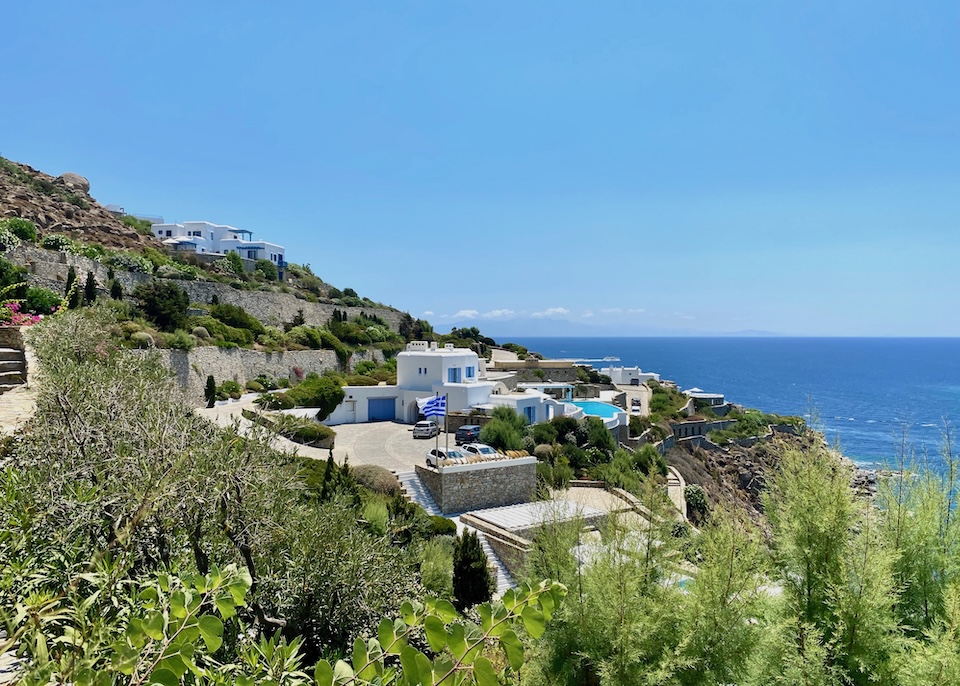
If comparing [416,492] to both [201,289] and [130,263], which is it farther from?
[130,263]

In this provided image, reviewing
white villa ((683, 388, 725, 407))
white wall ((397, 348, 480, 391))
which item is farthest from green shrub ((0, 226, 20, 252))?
white villa ((683, 388, 725, 407))

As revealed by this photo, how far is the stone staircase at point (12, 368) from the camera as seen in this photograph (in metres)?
10.5

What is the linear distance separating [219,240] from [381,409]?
4404 centimetres

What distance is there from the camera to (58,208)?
39.3 metres

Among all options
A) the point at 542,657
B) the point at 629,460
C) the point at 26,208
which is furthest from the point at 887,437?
the point at 26,208

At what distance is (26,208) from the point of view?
35.6 meters

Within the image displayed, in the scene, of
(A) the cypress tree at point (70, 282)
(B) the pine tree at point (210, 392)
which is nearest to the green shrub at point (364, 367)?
(B) the pine tree at point (210, 392)

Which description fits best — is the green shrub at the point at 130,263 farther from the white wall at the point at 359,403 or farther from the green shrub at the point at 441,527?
the green shrub at the point at 441,527

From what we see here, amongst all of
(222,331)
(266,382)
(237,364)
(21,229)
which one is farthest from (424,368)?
(21,229)

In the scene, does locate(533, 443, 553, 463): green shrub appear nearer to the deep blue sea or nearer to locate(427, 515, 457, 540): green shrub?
locate(427, 515, 457, 540): green shrub

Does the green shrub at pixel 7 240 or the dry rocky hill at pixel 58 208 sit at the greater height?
the dry rocky hill at pixel 58 208

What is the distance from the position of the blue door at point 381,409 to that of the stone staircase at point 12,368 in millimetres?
15144

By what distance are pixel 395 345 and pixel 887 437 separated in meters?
38.8

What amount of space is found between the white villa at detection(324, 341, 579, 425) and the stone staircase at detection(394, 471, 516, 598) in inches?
333
